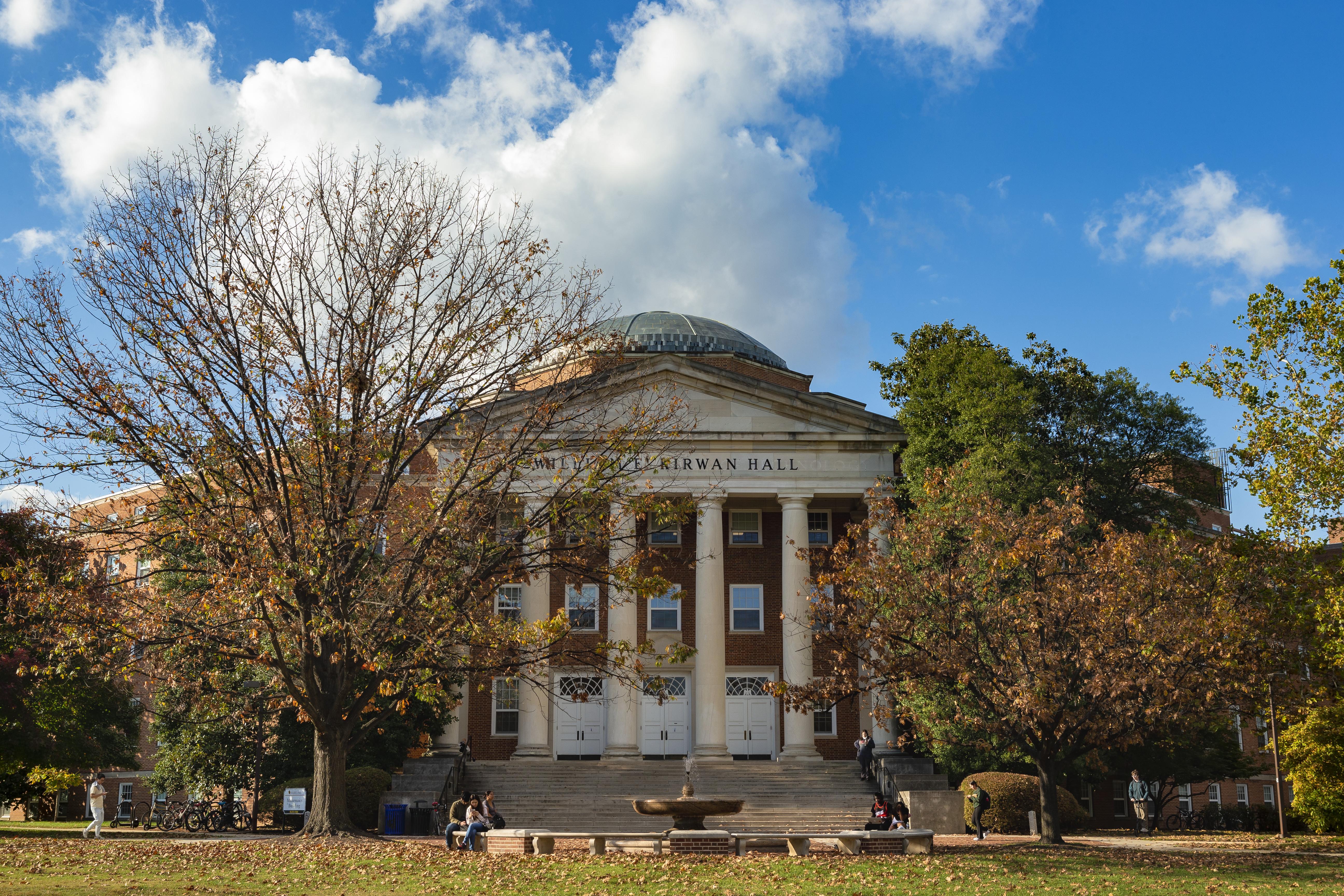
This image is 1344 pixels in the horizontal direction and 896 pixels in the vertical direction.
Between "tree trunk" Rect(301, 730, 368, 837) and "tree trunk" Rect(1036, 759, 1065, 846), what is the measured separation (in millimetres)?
12562

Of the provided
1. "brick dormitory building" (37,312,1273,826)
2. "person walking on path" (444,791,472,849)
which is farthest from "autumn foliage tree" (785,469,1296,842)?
"brick dormitory building" (37,312,1273,826)

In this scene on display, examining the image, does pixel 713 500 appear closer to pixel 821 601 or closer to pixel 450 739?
pixel 450 739

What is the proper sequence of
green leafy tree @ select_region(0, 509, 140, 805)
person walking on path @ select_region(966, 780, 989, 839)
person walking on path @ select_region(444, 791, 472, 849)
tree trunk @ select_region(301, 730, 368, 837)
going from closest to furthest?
tree trunk @ select_region(301, 730, 368, 837), green leafy tree @ select_region(0, 509, 140, 805), person walking on path @ select_region(444, 791, 472, 849), person walking on path @ select_region(966, 780, 989, 839)

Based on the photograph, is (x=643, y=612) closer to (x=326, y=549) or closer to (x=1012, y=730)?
(x=1012, y=730)

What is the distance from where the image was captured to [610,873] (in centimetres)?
1712

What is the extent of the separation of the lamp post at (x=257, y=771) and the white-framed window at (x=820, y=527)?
58.5 feet

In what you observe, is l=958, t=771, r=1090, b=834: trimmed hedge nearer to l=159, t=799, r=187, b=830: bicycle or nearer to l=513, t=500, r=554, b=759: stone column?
l=513, t=500, r=554, b=759: stone column

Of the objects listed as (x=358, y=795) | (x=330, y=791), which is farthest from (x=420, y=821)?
(x=330, y=791)

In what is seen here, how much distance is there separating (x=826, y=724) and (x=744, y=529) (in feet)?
22.5

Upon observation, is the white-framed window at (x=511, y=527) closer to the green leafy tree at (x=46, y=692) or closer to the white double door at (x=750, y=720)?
the green leafy tree at (x=46, y=692)

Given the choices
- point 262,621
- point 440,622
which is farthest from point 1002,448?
point 262,621

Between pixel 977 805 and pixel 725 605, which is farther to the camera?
pixel 725 605

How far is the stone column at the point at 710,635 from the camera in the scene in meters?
35.5

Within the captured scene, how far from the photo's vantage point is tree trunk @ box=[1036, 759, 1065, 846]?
22750 mm
